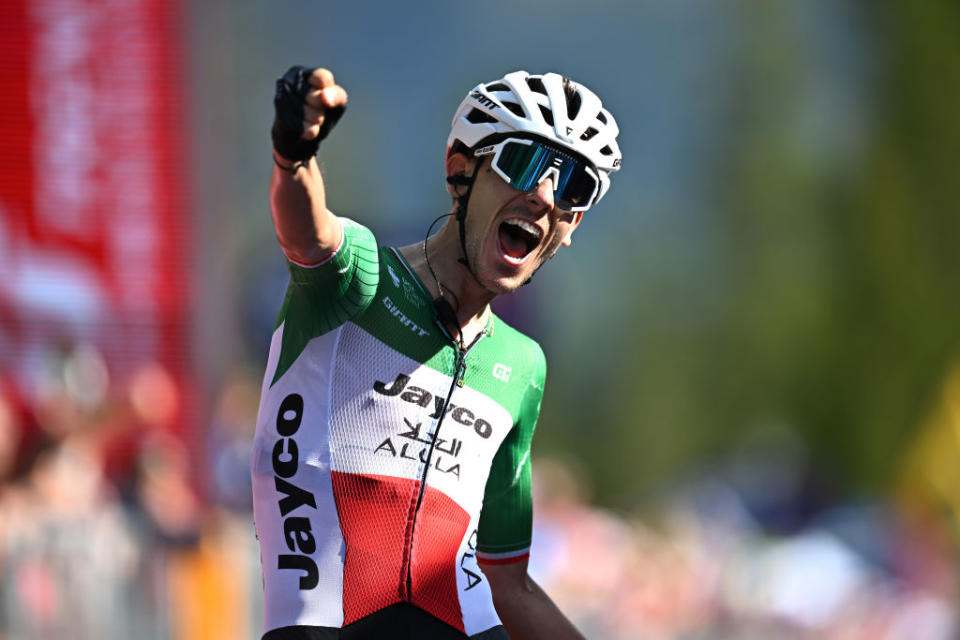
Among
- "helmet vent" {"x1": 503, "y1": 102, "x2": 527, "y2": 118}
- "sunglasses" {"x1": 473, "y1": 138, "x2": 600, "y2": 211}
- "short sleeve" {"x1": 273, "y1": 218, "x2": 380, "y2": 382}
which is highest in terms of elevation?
"helmet vent" {"x1": 503, "y1": 102, "x2": 527, "y2": 118}

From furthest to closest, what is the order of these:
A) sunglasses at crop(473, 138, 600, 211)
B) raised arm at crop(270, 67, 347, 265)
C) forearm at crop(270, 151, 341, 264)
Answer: sunglasses at crop(473, 138, 600, 211), forearm at crop(270, 151, 341, 264), raised arm at crop(270, 67, 347, 265)

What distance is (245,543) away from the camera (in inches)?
481

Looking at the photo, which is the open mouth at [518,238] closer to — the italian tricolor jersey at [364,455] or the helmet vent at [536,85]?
the italian tricolor jersey at [364,455]

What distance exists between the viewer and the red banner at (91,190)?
441 inches

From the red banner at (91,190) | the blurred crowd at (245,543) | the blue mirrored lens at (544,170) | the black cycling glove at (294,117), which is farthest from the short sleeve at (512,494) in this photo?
the red banner at (91,190)

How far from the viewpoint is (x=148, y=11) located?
38.7ft

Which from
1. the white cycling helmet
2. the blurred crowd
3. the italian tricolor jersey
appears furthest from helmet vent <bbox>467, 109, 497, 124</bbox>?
the blurred crowd

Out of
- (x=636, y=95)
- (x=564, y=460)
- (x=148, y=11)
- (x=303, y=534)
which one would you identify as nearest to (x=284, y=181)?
(x=303, y=534)

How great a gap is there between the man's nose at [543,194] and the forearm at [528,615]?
1.20 meters

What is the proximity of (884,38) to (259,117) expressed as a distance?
780 cm

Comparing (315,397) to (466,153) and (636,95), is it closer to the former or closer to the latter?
(466,153)

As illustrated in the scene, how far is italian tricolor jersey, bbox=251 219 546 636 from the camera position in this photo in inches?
141

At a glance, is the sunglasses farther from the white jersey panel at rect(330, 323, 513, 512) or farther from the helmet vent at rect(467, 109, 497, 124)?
the white jersey panel at rect(330, 323, 513, 512)

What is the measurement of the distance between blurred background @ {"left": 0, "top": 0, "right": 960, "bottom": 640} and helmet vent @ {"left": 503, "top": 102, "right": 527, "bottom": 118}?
26.6ft
